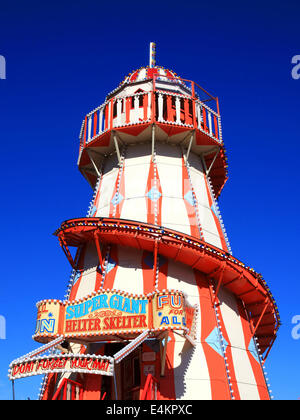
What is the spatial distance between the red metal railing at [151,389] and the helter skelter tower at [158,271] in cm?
8

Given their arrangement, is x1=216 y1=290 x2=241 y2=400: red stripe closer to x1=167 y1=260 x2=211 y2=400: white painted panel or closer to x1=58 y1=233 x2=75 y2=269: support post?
x1=167 y1=260 x2=211 y2=400: white painted panel

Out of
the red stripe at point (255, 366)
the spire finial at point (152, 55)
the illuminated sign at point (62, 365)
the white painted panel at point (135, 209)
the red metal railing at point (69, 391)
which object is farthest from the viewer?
the spire finial at point (152, 55)

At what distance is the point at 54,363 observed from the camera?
Result: 14.7 metres

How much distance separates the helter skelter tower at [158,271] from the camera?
16938 millimetres

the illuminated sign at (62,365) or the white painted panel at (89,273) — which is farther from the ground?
the white painted panel at (89,273)

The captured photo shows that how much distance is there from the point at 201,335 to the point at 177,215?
7089 mm

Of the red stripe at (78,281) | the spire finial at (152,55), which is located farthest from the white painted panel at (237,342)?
the spire finial at (152,55)

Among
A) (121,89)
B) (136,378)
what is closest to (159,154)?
(121,89)

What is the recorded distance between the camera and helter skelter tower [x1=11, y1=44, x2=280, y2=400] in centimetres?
1694

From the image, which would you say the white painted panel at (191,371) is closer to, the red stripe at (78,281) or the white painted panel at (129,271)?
the white painted panel at (129,271)

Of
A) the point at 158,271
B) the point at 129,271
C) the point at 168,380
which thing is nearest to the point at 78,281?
the point at 129,271

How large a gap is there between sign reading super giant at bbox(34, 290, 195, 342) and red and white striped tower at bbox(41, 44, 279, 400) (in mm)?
658
